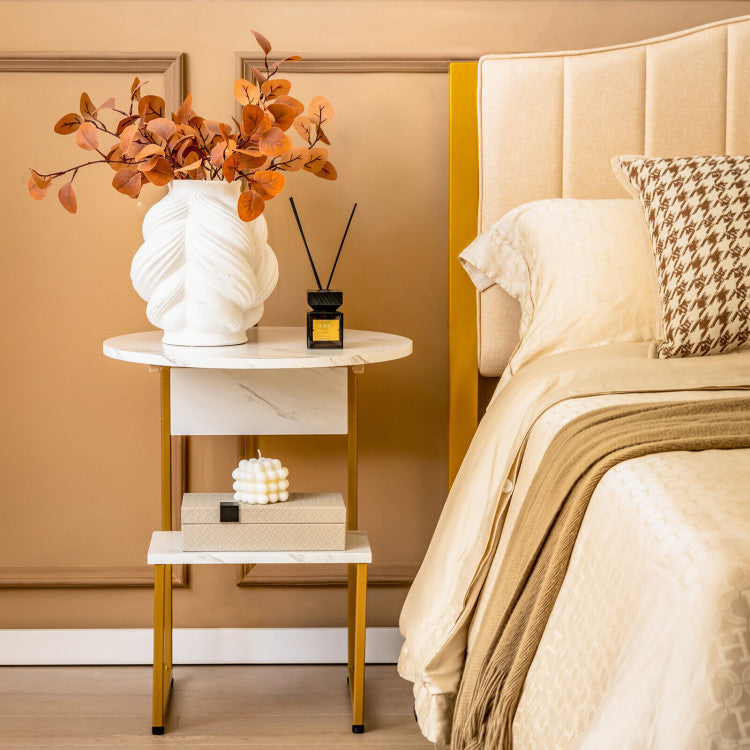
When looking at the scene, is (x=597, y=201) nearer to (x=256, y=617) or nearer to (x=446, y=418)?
(x=446, y=418)

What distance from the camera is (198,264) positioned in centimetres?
156

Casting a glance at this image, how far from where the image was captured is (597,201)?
171cm

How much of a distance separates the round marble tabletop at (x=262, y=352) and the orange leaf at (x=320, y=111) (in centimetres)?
41

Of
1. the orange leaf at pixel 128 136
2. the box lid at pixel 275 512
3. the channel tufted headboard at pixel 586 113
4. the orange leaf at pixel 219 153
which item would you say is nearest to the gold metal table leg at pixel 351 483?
the box lid at pixel 275 512

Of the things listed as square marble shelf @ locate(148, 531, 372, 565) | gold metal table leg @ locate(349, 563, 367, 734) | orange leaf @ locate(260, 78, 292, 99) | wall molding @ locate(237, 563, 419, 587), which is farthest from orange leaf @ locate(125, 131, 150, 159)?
wall molding @ locate(237, 563, 419, 587)

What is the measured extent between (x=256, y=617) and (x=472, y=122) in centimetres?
119

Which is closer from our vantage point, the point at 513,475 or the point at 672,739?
the point at 672,739

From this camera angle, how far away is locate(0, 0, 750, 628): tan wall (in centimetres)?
191

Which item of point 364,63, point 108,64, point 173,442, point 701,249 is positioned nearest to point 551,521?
point 701,249

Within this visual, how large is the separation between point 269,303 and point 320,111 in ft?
1.55

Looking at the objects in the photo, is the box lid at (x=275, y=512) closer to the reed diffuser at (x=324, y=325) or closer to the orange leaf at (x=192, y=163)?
the reed diffuser at (x=324, y=325)

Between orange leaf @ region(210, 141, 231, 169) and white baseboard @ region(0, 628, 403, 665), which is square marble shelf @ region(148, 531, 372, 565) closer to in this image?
white baseboard @ region(0, 628, 403, 665)

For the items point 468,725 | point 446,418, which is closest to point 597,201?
point 446,418

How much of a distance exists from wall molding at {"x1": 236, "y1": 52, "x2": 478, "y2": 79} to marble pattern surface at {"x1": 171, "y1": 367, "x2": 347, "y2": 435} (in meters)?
0.70
